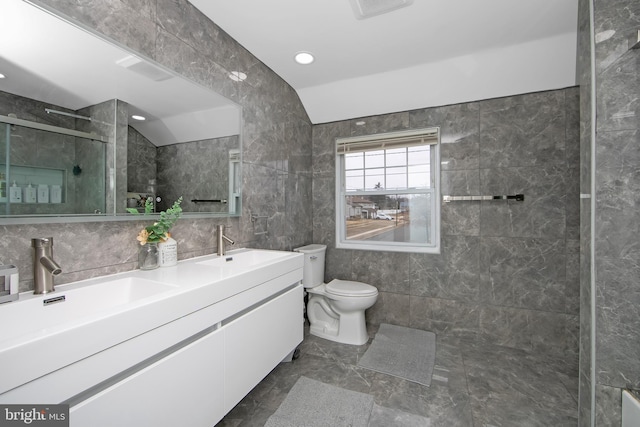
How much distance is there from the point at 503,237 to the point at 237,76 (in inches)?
103

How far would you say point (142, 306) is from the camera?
0.86m

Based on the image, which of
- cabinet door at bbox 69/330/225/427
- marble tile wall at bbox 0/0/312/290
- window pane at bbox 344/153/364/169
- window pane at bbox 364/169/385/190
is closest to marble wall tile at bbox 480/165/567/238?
window pane at bbox 364/169/385/190

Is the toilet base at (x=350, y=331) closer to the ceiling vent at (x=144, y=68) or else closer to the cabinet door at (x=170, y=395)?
the cabinet door at (x=170, y=395)

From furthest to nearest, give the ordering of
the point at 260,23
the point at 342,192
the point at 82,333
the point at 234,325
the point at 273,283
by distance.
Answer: the point at 342,192, the point at 260,23, the point at 273,283, the point at 234,325, the point at 82,333

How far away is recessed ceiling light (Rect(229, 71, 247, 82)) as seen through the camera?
6.26ft

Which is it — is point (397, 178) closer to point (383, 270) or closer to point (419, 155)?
point (419, 155)

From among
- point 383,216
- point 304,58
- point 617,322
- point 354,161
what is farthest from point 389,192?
point 617,322

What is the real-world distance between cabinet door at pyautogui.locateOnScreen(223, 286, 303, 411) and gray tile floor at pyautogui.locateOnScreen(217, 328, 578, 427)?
249mm

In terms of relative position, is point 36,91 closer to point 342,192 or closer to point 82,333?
point 82,333

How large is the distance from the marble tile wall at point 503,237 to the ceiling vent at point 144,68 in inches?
79.5

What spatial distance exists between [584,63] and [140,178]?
240 cm

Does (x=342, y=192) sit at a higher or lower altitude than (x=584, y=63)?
lower

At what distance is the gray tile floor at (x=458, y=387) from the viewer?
58.9 inches

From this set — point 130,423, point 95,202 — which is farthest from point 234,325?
point 95,202
